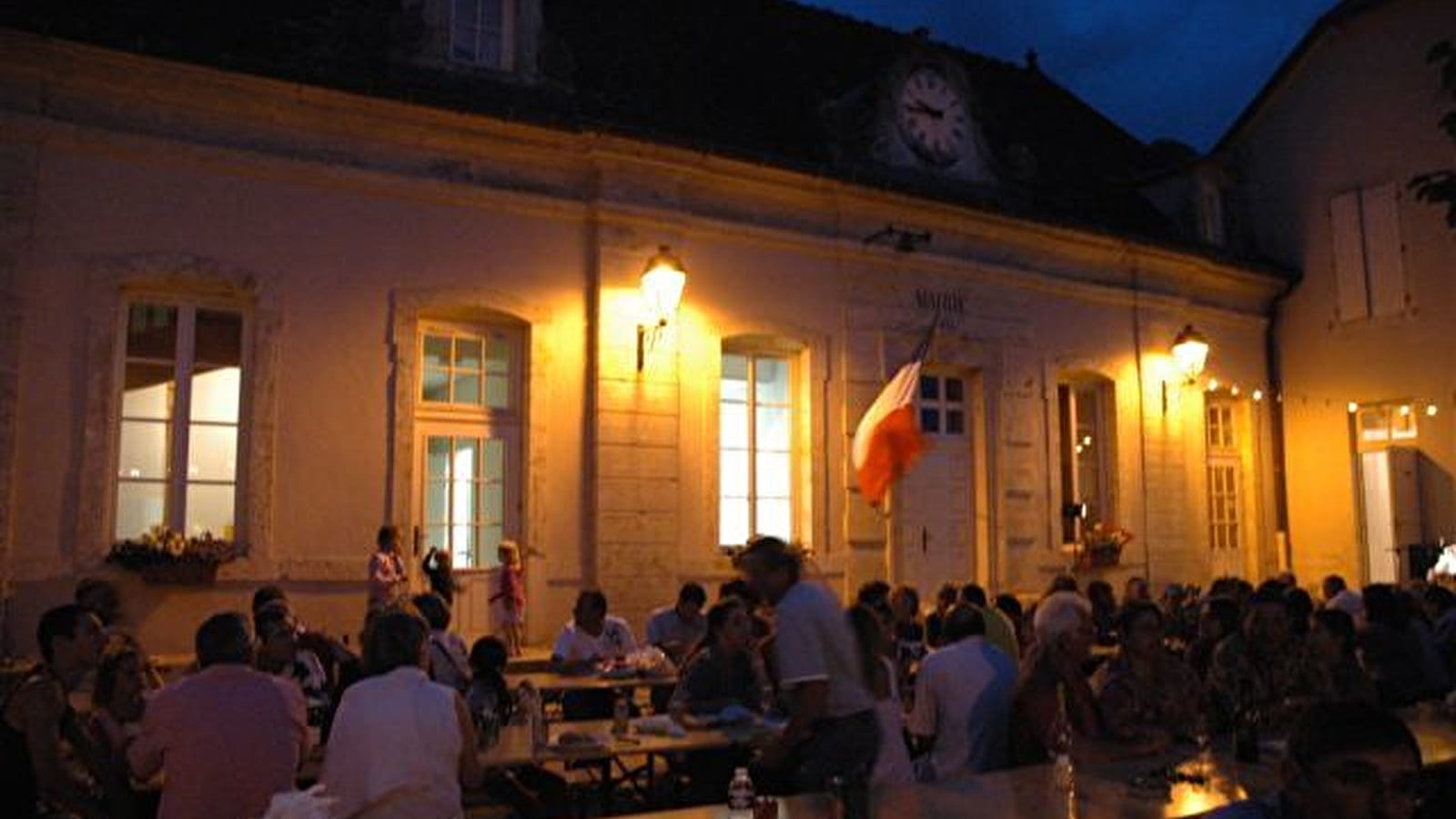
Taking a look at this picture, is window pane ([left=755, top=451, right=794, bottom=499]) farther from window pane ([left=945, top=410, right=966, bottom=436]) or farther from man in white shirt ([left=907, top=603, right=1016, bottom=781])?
man in white shirt ([left=907, top=603, right=1016, bottom=781])

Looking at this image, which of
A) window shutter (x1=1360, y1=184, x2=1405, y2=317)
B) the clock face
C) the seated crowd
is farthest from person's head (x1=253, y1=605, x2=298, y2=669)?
window shutter (x1=1360, y1=184, x2=1405, y2=317)

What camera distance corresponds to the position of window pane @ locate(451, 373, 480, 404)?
9.35 metres

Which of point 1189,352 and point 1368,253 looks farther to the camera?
point 1368,253

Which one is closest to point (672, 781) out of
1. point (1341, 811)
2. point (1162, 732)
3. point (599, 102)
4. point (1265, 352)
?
point (1162, 732)

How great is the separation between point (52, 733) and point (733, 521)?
276 inches

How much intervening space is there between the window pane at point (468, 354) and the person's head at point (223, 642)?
5.62m

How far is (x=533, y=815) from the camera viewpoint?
523 cm

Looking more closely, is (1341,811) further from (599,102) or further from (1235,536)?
(1235,536)

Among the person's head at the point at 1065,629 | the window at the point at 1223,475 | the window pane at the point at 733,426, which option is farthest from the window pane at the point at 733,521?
the window at the point at 1223,475

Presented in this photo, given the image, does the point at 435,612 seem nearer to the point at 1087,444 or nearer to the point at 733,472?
the point at 733,472

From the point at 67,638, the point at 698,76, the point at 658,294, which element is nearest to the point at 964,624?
the point at 67,638

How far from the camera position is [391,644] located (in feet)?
12.1

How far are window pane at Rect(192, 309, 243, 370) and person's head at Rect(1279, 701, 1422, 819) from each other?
308 inches

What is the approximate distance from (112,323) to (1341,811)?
7893 millimetres
